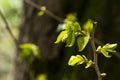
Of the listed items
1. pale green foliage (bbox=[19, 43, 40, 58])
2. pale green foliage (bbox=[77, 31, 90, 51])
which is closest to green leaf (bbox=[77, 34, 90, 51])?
pale green foliage (bbox=[77, 31, 90, 51])

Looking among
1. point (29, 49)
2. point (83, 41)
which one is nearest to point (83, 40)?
point (83, 41)

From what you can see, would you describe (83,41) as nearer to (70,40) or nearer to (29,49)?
(70,40)

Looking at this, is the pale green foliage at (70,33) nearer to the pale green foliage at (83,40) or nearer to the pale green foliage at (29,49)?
the pale green foliage at (83,40)

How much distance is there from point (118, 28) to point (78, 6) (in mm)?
302

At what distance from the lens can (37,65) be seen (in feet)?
6.83

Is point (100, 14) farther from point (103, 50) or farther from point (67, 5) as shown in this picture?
point (103, 50)

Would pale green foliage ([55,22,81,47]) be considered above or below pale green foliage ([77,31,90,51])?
above

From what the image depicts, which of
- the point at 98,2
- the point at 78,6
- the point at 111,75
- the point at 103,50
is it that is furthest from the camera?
the point at 78,6

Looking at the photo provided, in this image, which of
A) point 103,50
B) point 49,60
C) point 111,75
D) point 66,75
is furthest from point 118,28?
point 103,50

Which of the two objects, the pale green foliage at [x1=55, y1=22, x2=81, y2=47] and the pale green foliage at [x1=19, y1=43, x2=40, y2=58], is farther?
the pale green foliage at [x1=19, y1=43, x2=40, y2=58]

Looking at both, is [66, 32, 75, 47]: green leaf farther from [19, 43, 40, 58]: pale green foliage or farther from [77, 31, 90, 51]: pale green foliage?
[19, 43, 40, 58]: pale green foliage

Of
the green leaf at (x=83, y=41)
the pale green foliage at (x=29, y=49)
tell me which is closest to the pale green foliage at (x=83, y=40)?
the green leaf at (x=83, y=41)

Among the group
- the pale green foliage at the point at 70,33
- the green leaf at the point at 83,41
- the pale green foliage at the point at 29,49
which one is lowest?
the green leaf at the point at 83,41

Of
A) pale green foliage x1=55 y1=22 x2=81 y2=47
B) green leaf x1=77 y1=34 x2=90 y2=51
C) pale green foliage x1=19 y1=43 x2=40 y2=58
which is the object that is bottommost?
green leaf x1=77 y1=34 x2=90 y2=51
